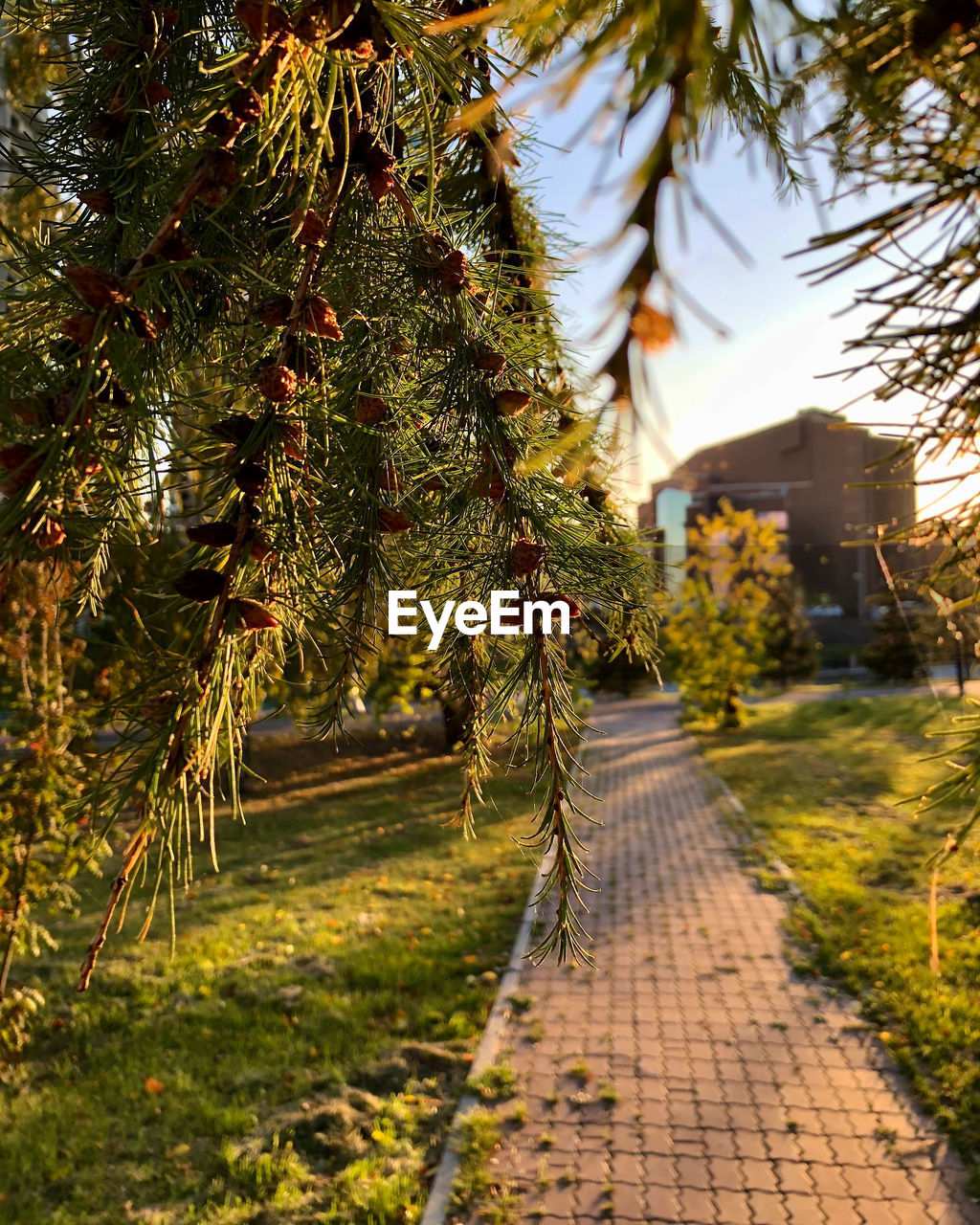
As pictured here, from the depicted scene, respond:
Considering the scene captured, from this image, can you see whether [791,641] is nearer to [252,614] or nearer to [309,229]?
[309,229]

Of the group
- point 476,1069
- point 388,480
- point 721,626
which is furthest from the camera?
point 721,626

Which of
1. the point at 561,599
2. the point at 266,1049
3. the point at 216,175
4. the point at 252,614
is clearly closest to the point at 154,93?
the point at 216,175

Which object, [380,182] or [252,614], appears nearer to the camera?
[252,614]

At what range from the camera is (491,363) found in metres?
1.25

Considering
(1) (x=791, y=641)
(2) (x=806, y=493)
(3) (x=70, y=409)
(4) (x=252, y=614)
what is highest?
(2) (x=806, y=493)

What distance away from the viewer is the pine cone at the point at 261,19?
91cm

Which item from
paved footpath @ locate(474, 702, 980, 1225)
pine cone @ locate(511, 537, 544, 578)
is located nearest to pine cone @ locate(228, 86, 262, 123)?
pine cone @ locate(511, 537, 544, 578)

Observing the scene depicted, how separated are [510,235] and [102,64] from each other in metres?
0.85

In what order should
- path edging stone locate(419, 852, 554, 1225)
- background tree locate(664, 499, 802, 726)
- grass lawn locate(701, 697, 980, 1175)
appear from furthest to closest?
background tree locate(664, 499, 802, 726)
grass lawn locate(701, 697, 980, 1175)
path edging stone locate(419, 852, 554, 1225)

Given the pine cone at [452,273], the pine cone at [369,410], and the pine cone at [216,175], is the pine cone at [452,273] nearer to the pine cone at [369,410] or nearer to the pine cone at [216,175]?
the pine cone at [369,410]

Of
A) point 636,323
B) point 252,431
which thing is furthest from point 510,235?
point 636,323

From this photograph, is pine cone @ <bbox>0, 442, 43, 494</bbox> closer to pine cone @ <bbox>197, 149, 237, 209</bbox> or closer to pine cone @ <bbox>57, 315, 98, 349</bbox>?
pine cone @ <bbox>57, 315, 98, 349</bbox>

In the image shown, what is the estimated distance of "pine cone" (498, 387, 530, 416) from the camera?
1.23m

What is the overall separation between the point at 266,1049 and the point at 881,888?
5792 millimetres
